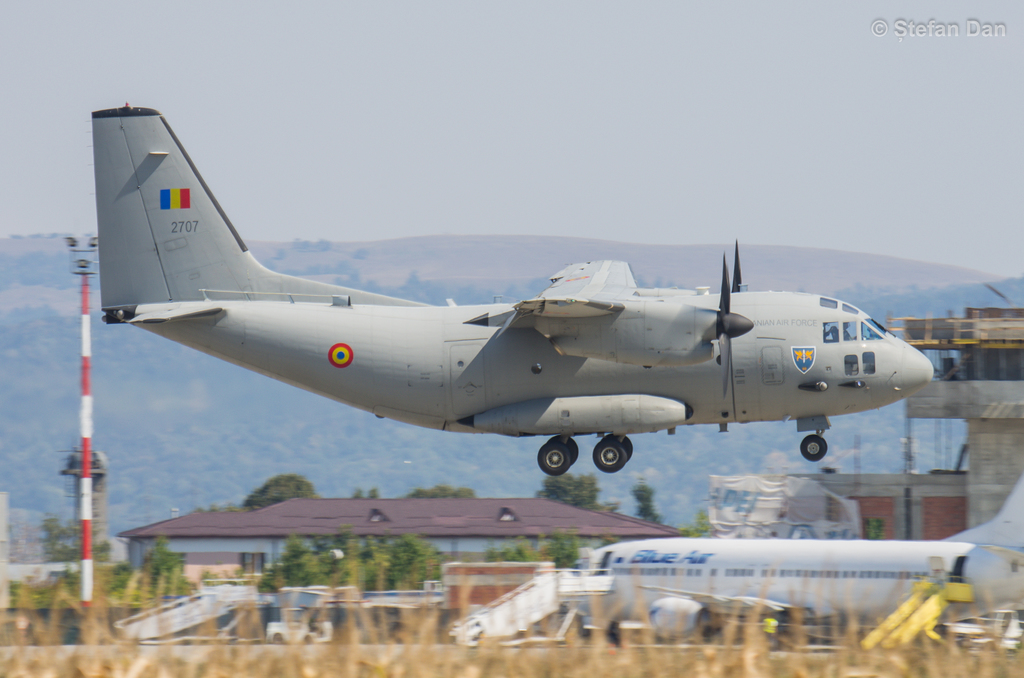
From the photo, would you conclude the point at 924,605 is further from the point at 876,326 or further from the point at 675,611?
the point at 876,326

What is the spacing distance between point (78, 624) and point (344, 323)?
14524mm

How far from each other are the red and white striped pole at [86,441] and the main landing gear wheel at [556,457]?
56.6 ft

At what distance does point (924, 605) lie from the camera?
25.6 metres

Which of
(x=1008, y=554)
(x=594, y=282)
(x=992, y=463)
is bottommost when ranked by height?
(x=1008, y=554)

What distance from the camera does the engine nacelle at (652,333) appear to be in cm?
2347

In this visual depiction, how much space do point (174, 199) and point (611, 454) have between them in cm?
1334

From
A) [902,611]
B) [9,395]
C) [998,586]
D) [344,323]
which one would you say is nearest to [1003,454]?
[998,586]

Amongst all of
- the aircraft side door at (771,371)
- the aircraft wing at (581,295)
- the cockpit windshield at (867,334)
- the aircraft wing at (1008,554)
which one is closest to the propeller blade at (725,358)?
the aircraft side door at (771,371)

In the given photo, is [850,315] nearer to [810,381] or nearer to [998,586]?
[810,381]

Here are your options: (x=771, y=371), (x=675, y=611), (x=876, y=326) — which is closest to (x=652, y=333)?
(x=771, y=371)

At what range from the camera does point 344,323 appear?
26047mm

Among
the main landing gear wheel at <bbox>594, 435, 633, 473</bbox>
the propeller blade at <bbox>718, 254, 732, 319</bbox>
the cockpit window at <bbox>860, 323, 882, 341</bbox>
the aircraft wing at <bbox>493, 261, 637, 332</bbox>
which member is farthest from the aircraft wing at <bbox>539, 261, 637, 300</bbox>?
the cockpit window at <bbox>860, 323, 882, 341</bbox>

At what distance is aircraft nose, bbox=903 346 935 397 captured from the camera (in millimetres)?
24719

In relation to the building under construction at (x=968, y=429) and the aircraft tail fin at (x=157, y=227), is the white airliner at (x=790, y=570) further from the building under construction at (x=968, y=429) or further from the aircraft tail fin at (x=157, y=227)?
the building under construction at (x=968, y=429)
